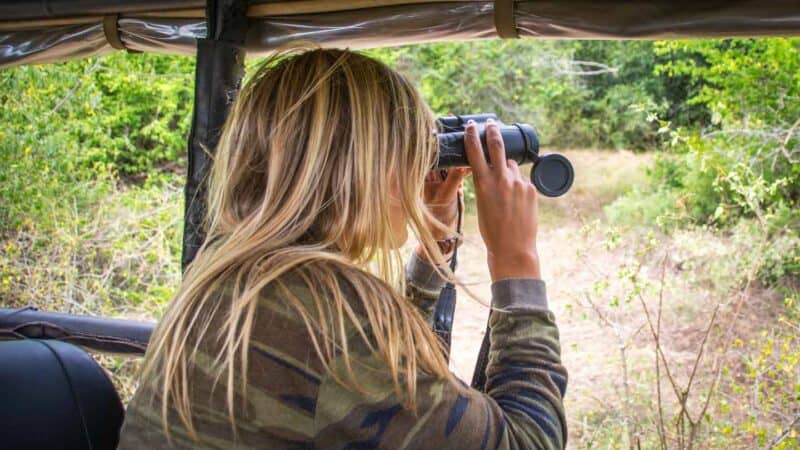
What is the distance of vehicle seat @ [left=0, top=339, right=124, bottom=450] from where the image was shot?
4.42ft

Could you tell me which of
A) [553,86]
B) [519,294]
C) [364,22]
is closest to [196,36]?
[364,22]

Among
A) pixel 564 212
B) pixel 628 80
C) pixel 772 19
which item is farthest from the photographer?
pixel 628 80

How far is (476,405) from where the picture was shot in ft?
3.22

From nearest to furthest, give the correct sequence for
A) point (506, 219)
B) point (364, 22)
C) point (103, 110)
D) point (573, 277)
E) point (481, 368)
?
point (506, 219) < point (481, 368) < point (364, 22) < point (103, 110) < point (573, 277)

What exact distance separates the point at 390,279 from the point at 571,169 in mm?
408

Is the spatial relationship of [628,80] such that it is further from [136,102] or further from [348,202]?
[348,202]

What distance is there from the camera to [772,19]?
1.76 m

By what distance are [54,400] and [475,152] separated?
879 millimetres

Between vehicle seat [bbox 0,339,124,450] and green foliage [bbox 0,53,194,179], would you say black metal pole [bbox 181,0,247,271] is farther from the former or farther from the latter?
green foliage [bbox 0,53,194,179]

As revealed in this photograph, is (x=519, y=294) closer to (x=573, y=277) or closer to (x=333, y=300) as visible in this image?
(x=333, y=300)

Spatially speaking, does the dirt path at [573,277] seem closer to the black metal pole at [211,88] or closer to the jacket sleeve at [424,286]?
the black metal pole at [211,88]

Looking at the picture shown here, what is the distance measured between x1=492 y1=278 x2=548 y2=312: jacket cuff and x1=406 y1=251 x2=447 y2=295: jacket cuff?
399mm

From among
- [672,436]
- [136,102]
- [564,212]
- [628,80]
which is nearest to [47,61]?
[672,436]

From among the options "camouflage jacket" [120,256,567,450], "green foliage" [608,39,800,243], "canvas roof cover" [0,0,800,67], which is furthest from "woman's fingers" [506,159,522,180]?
"green foliage" [608,39,800,243]
